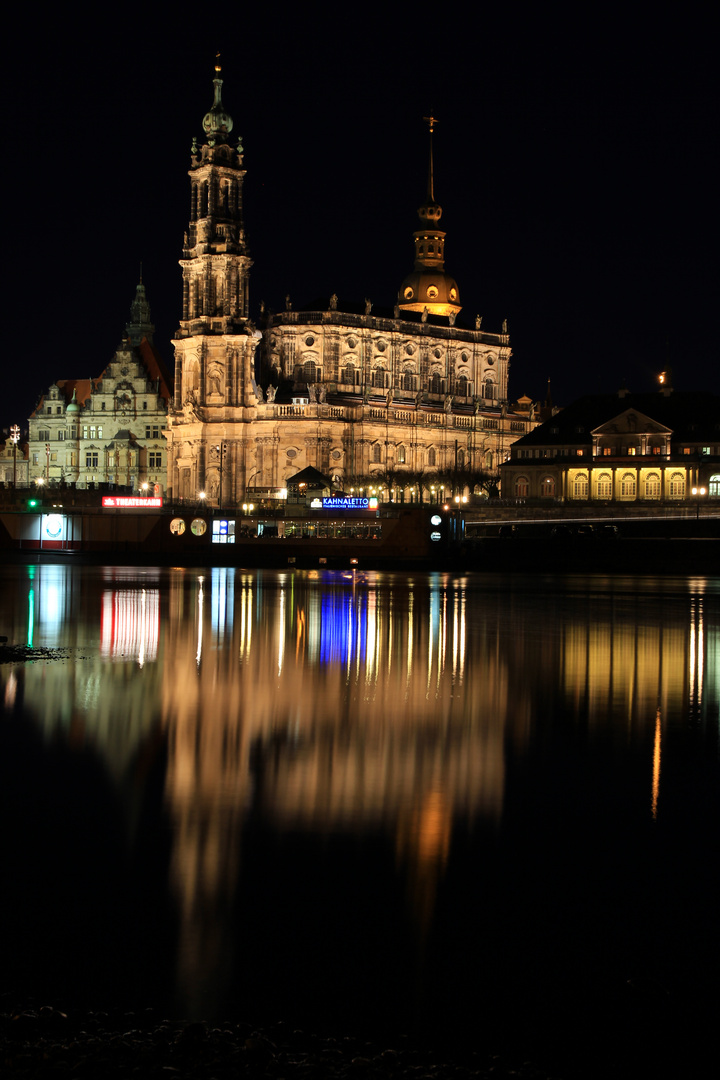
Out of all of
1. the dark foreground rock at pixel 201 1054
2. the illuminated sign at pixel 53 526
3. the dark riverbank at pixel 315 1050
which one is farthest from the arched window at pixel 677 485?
the dark foreground rock at pixel 201 1054

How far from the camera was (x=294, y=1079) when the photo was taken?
693 cm

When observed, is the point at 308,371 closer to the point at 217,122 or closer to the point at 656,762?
the point at 217,122

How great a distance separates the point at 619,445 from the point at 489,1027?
112937mm

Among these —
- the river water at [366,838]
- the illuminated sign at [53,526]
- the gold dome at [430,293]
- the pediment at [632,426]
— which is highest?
the gold dome at [430,293]

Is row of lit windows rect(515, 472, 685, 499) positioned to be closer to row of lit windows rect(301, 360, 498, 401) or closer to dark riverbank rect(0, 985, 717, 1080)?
row of lit windows rect(301, 360, 498, 401)

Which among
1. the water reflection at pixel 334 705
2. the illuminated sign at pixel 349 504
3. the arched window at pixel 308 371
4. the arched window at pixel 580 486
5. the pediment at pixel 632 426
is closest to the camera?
the water reflection at pixel 334 705

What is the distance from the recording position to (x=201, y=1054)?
7176 millimetres

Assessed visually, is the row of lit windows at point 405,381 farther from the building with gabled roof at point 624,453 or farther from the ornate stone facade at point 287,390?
the building with gabled roof at point 624,453

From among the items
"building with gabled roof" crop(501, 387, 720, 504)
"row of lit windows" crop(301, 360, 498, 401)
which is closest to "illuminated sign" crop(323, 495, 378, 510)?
"building with gabled roof" crop(501, 387, 720, 504)

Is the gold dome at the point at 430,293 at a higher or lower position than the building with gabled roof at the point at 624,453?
higher

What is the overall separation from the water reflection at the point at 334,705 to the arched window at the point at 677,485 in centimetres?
7383

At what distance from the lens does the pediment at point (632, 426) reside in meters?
115

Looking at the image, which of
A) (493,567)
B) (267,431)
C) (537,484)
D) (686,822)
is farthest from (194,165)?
(686,822)

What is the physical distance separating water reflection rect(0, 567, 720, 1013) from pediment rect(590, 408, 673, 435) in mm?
76129
